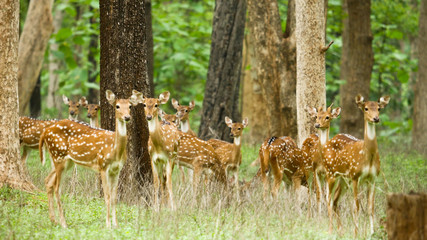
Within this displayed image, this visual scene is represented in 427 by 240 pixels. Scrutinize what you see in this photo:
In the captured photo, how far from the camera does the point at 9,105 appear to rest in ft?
29.1

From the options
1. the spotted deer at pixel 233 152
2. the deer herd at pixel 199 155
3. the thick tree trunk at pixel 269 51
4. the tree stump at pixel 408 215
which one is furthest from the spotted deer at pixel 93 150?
the thick tree trunk at pixel 269 51

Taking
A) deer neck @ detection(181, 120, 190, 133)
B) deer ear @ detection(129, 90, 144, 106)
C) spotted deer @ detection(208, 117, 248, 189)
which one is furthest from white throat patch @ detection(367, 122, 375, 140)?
deer neck @ detection(181, 120, 190, 133)

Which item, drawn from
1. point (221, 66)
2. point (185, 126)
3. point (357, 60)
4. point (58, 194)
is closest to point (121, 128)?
point (58, 194)

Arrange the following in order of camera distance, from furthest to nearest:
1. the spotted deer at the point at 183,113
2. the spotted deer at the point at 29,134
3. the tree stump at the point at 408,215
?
the spotted deer at the point at 183,113 → the spotted deer at the point at 29,134 → the tree stump at the point at 408,215

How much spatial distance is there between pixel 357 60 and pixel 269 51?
362 centimetres

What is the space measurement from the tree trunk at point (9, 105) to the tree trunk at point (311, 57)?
15.2 ft

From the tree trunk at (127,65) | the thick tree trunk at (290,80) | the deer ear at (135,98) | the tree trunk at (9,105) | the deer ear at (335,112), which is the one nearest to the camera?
the deer ear at (135,98)

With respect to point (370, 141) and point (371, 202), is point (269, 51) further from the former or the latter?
point (371, 202)

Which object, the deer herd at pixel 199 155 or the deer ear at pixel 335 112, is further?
the deer ear at pixel 335 112

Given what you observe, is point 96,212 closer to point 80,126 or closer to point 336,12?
point 80,126

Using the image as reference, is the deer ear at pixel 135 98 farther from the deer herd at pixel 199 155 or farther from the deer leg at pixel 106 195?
the deer leg at pixel 106 195

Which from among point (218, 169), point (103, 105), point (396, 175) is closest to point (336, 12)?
point (396, 175)

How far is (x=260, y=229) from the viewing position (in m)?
7.27

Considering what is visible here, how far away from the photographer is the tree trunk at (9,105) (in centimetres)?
874
